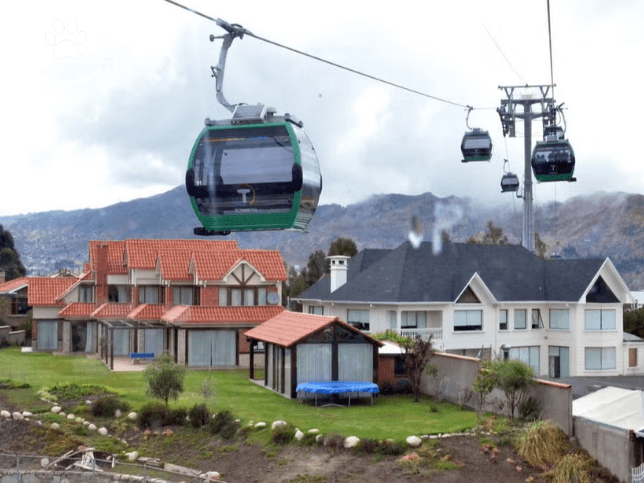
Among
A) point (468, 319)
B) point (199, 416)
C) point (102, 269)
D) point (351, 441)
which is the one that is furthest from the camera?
point (102, 269)

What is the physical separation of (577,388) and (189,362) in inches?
839

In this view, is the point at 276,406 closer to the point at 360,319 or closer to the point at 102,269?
the point at 360,319

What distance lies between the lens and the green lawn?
1123 inches

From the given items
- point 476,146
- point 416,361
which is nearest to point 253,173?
point 416,361

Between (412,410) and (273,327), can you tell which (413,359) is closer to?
(412,410)

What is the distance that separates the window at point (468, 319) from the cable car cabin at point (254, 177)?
34380 millimetres

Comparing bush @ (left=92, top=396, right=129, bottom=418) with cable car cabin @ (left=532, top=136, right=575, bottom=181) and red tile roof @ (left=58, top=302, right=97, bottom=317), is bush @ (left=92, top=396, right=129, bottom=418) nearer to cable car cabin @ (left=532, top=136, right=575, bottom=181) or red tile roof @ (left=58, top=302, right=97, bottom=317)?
cable car cabin @ (left=532, top=136, right=575, bottom=181)

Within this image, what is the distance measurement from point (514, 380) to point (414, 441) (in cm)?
461

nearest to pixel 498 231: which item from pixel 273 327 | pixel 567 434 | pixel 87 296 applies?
pixel 87 296

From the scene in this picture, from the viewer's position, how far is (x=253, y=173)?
1473 cm

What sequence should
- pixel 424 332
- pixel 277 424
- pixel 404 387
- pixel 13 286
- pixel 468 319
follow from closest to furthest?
pixel 277 424
pixel 404 387
pixel 424 332
pixel 468 319
pixel 13 286

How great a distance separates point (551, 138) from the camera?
32.8 meters

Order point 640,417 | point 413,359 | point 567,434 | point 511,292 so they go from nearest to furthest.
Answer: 1. point 640,417
2. point 567,434
3. point 413,359
4. point 511,292

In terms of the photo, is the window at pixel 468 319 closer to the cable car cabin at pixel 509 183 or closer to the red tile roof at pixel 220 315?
the cable car cabin at pixel 509 183
